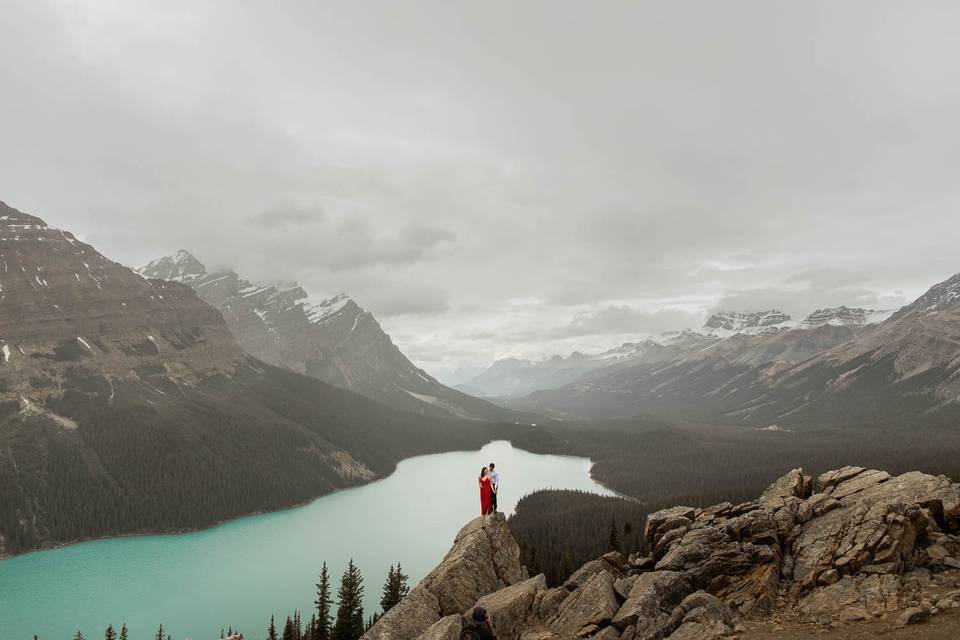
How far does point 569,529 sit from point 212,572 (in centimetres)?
8107

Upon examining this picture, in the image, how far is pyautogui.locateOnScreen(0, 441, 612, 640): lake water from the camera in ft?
290

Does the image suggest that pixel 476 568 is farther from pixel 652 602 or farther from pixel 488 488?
pixel 652 602

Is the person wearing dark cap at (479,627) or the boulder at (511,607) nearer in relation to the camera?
the person wearing dark cap at (479,627)

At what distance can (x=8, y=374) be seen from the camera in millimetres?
191750

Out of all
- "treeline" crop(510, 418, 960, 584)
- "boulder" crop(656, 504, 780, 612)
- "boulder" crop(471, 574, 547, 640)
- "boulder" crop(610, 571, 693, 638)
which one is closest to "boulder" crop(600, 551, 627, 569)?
"boulder" crop(656, 504, 780, 612)

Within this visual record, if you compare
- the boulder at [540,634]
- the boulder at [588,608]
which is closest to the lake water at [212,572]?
the boulder at [540,634]

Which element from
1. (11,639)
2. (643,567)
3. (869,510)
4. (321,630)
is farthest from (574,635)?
(11,639)

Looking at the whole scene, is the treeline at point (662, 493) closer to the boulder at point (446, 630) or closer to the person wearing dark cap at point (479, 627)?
the boulder at point (446, 630)

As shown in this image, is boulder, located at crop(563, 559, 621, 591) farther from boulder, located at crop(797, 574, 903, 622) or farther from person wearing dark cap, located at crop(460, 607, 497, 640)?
person wearing dark cap, located at crop(460, 607, 497, 640)

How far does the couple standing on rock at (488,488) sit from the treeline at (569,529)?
29.7 meters

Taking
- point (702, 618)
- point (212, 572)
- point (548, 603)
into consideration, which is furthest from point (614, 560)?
point (212, 572)

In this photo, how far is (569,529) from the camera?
4154 inches

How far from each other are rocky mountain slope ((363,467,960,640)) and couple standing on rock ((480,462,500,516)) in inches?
94.0

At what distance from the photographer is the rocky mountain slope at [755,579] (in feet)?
65.4
